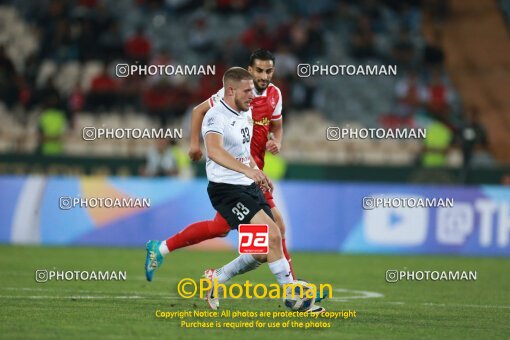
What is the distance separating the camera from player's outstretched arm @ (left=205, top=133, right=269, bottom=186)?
9445 millimetres

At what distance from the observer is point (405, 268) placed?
1619 centimetres

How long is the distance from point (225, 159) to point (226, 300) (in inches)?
83.9

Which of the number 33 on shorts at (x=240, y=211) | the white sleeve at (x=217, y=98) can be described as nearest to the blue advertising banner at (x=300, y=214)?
the white sleeve at (x=217, y=98)

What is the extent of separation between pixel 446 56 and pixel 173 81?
26.8ft

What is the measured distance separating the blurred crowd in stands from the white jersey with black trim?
12877 mm

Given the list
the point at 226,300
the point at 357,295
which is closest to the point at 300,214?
the point at 357,295

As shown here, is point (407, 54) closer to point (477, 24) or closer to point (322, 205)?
point (477, 24)

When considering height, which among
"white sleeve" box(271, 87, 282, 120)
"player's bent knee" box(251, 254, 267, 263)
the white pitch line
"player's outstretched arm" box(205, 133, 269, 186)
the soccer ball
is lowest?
the soccer ball

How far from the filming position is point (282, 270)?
9.94m

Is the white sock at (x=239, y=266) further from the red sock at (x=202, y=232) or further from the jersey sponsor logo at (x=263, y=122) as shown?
the jersey sponsor logo at (x=263, y=122)

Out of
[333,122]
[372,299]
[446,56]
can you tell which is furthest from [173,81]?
[372,299]

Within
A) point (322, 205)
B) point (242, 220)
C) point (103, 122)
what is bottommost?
point (242, 220)

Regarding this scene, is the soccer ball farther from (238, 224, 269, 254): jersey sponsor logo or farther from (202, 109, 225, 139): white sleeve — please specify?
(202, 109, 225, 139): white sleeve

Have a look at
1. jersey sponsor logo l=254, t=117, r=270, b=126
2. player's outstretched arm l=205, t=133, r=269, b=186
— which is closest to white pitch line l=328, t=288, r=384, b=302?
jersey sponsor logo l=254, t=117, r=270, b=126
